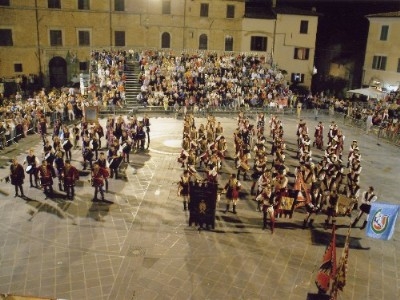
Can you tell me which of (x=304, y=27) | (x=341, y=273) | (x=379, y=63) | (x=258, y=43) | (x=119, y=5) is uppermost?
(x=119, y=5)

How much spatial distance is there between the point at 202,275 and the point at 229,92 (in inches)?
941

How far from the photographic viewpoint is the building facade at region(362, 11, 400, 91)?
38344 mm

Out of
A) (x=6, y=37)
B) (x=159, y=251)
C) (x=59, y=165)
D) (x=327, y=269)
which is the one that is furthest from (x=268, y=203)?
(x=6, y=37)

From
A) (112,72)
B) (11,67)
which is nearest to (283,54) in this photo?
(112,72)

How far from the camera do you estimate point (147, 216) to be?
1370cm

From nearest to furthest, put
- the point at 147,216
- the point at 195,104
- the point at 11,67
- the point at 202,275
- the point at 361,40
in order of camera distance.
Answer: the point at 202,275
the point at 147,216
the point at 195,104
the point at 11,67
the point at 361,40

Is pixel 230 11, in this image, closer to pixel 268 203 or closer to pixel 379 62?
pixel 379 62

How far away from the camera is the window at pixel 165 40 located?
40562 mm

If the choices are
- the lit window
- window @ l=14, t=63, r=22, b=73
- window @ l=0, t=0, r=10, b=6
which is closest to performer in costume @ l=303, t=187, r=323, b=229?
the lit window

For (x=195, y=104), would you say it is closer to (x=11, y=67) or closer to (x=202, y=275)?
(x=11, y=67)

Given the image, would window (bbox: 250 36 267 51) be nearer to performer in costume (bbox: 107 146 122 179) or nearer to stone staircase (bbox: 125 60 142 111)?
stone staircase (bbox: 125 60 142 111)

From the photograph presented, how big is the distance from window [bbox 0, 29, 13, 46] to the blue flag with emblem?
36.7m

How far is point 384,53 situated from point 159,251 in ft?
120

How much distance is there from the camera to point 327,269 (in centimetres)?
945
